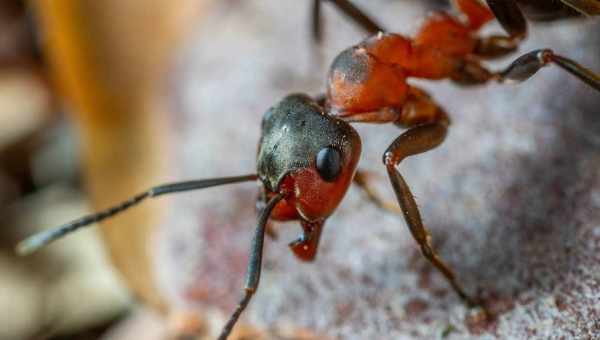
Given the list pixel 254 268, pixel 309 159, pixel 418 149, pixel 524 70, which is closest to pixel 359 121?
pixel 418 149

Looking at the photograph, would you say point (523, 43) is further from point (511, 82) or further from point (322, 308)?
point (322, 308)

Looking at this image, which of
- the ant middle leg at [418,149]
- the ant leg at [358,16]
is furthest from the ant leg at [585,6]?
the ant leg at [358,16]

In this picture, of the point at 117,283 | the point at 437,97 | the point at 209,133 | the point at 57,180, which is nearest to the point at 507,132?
the point at 437,97

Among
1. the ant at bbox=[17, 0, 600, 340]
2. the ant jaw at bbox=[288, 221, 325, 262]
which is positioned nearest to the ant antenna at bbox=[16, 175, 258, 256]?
the ant at bbox=[17, 0, 600, 340]

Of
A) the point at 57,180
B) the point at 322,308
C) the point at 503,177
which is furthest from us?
the point at 57,180

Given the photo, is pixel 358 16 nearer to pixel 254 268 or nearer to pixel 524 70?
pixel 524 70

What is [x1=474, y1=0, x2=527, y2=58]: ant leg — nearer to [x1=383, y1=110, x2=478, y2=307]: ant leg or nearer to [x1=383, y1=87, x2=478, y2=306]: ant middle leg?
[x1=383, y1=87, x2=478, y2=306]: ant middle leg

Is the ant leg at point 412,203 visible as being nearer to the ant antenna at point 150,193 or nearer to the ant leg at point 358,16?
the ant antenna at point 150,193
